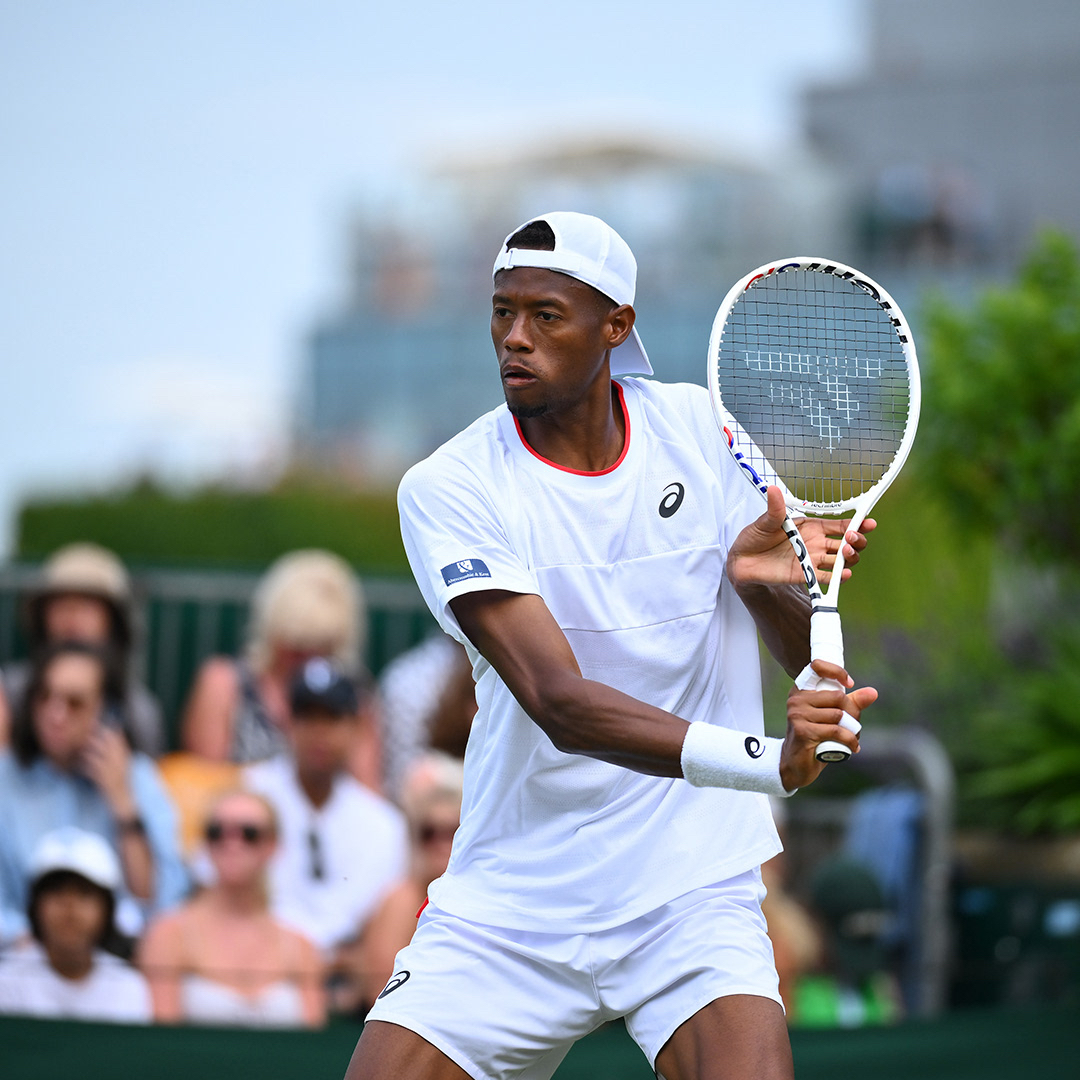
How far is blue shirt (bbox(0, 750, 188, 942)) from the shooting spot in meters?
6.38

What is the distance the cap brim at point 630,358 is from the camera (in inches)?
140

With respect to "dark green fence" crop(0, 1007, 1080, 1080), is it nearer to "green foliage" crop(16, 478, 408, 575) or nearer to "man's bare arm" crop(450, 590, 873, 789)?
"man's bare arm" crop(450, 590, 873, 789)

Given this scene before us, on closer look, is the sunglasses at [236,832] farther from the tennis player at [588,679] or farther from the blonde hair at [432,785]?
the tennis player at [588,679]

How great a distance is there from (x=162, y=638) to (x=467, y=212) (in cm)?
2647

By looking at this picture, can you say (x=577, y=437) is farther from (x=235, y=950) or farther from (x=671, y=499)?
(x=235, y=950)

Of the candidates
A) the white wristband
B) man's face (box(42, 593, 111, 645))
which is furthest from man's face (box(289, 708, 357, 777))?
the white wristband

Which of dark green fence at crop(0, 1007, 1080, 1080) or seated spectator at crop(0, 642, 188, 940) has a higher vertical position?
seated spectator at crop(0, 642, 188, 940)

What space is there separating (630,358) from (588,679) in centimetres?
80

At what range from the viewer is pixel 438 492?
339cm

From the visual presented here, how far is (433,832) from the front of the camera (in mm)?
6230

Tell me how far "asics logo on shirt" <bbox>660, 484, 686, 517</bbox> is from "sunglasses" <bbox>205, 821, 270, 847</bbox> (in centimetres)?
314

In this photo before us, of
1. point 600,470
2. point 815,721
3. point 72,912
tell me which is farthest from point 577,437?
point 72,912

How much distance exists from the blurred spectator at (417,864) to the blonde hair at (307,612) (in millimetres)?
1262

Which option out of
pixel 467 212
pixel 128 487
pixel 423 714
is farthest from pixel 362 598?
pixel 467 212
